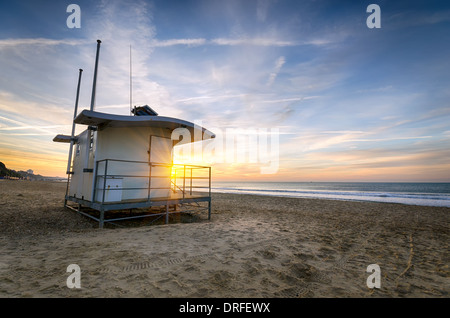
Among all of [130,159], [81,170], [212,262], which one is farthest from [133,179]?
[212,262]

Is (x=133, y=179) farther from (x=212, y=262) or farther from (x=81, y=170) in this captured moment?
(x=212, y=262)

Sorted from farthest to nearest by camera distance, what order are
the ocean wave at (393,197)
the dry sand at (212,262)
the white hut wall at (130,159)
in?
1. the ocean wave at (393,197)
2. the white hut wall at (130,159)
3. the dry sand at (212,262)

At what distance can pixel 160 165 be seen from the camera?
339 inches

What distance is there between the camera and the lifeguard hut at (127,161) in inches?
272

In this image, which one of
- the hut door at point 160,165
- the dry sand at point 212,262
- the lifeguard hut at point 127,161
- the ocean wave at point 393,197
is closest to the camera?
the dry sand at point 212,262

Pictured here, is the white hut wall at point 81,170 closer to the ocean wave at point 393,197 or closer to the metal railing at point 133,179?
the metal railing at point 133,179

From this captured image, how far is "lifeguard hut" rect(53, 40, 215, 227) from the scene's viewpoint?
6.90 meters

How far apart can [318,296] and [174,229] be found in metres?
4.65

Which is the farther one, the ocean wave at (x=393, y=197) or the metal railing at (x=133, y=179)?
the ocean wave at (x=393, y=197)

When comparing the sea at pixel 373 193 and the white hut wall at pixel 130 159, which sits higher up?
the white hut wall at pixel 130 159

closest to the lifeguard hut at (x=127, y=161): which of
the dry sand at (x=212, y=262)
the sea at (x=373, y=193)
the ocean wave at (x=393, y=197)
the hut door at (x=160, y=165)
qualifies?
the hut door at (x=160, y=165)

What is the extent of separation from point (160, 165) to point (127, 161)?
195 centimetres

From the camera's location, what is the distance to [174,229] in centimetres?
654

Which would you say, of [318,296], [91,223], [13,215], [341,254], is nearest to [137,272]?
[318,296]
